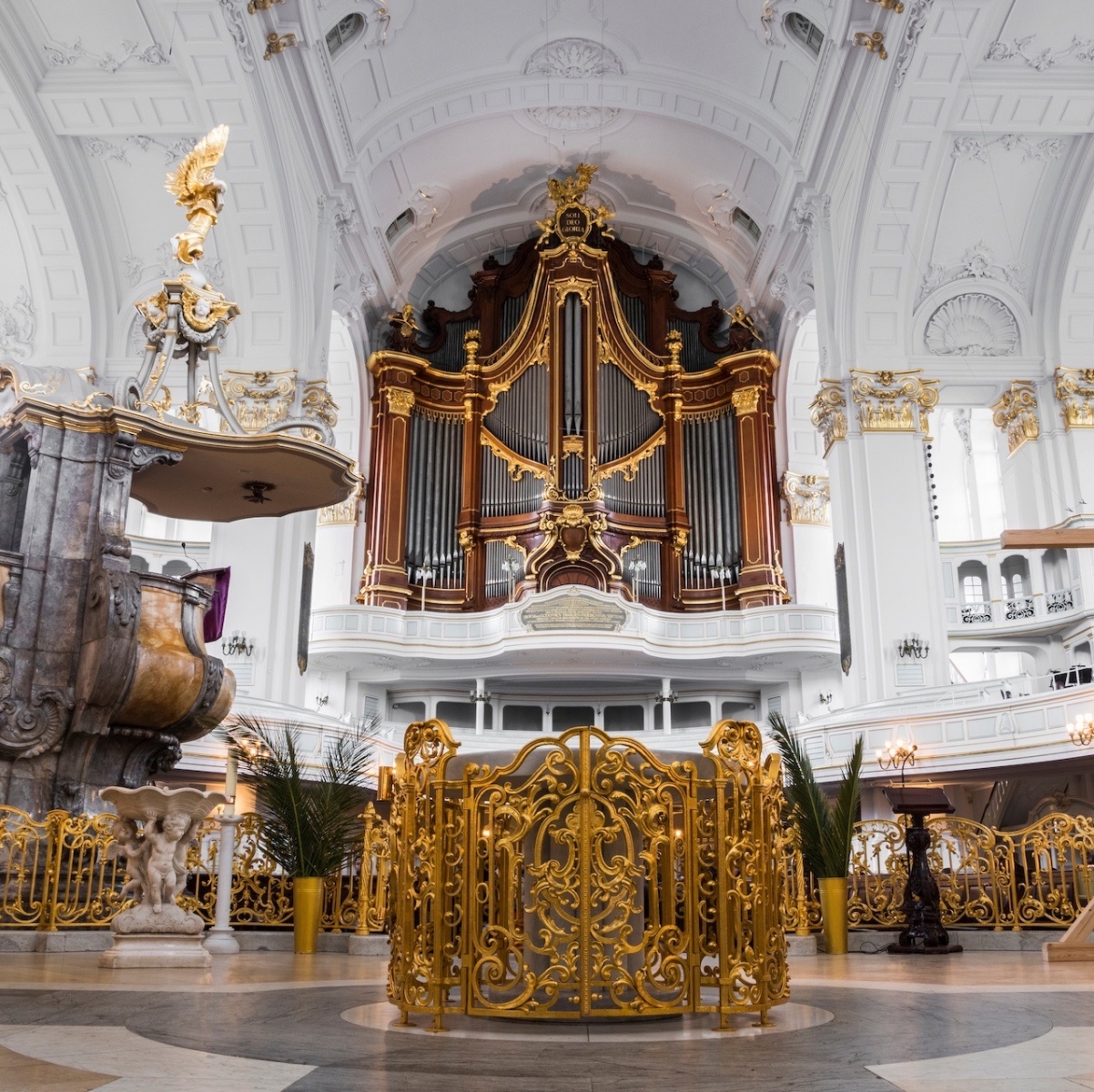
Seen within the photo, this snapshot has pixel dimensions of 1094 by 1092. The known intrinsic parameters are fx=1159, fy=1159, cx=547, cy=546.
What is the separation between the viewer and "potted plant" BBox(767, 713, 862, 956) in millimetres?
8383

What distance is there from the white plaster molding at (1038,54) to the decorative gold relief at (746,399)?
793 centimetres

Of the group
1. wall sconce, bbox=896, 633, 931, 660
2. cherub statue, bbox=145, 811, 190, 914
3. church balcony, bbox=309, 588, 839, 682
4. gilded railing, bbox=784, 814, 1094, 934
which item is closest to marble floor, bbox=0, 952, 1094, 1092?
cherub statue, bbox=145, 811, 190, 914

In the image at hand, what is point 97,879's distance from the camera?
7742 mm

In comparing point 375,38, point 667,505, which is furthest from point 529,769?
point 667,505

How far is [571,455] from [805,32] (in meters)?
8.34

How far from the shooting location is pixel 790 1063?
9.76ft

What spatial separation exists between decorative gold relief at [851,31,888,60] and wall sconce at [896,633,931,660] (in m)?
7.84

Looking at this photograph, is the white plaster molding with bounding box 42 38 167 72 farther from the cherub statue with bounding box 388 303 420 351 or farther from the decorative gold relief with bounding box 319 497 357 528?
the decorative gold relief with bounding box 319 497 357 528

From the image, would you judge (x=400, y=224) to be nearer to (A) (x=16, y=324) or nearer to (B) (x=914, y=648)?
(A) (x=16, y=324)

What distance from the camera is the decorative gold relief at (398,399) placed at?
22.3 metres

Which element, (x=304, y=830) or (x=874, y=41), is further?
(x=874, y=41)

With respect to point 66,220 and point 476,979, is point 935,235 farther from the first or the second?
point 476,979

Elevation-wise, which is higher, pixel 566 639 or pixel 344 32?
pixel 344 32

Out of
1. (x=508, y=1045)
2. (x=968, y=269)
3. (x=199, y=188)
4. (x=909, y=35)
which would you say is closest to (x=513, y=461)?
(x=968, y=269)
